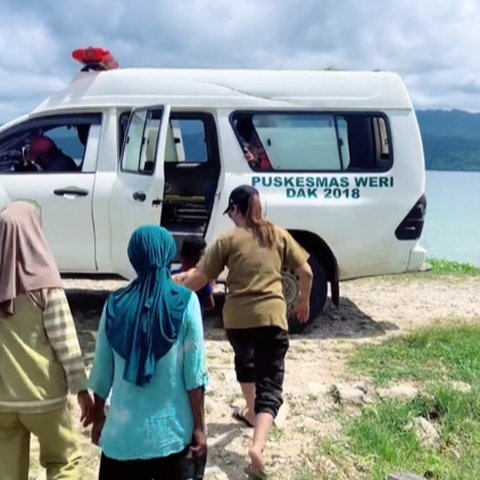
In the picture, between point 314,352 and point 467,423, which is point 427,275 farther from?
point 467,423

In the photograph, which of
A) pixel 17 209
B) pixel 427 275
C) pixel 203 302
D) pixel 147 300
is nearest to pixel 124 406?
pixel 147 300

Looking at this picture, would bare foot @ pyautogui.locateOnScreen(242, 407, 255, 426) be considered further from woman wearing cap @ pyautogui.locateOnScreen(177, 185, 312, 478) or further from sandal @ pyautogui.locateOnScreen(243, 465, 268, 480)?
sandal @ pyautogui.locateOnScreen(243, 465, 268, 480)

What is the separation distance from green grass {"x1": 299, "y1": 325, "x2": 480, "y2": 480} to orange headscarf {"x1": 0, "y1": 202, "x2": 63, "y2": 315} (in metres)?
1.84

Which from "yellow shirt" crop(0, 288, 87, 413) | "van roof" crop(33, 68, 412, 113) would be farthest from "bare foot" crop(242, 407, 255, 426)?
"van roof" crop(33, 68, 412, 113)

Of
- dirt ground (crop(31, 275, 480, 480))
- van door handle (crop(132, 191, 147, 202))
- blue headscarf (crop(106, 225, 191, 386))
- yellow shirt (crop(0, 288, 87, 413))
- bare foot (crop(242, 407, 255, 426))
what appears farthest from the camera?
van door handle (crop(132, 191, 147, 202))

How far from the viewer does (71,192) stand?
6.95 meters

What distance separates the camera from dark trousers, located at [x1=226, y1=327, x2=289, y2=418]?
14.1 ft

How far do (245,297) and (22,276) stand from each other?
145 cm

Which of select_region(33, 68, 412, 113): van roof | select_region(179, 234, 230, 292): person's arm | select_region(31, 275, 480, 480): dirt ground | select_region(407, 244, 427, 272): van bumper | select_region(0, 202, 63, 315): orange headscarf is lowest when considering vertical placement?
select_region(31, 275, 480, 480): dirt ground

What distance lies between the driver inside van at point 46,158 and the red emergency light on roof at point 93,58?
0.74 m

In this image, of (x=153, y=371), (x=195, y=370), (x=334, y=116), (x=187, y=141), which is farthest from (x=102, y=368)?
(x=187, y=141)

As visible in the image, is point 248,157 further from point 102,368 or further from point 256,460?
point 102,368

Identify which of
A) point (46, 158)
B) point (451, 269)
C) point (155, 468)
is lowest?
point (451, 269)

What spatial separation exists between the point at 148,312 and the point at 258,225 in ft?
5.19
